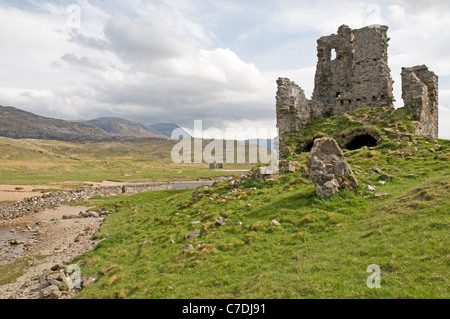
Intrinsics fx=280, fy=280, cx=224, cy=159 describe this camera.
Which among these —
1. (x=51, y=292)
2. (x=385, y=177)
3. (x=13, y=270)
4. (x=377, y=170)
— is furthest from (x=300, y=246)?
(x=13, y=270)

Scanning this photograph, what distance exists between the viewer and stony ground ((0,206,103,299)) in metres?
18.0

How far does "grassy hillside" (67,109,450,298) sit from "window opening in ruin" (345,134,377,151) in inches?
321

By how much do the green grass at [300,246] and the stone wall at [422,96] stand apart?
9822mm

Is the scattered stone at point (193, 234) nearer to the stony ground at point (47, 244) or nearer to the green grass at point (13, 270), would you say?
the stony ground at point (47, 244)

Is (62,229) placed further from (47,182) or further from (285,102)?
(47,182)

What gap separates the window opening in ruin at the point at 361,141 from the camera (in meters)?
32.0

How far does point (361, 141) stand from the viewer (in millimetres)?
33031

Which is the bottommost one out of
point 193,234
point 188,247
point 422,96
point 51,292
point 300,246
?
point 51,292

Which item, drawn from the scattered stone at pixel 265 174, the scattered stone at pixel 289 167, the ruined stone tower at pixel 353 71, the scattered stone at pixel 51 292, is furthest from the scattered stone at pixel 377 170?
the ruined stone tower at pixel 353 71

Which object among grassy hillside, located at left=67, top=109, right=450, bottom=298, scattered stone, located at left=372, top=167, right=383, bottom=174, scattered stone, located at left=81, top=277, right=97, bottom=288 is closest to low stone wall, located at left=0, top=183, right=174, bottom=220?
grassy hillside, located at left=67, top=109, right=450, bottom=298

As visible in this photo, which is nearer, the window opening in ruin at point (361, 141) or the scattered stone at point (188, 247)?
the scattered stone at point (188, 247)

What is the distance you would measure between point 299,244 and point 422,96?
2715cm

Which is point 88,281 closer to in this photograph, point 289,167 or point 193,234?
point 193,234

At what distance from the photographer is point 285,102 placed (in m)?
32.7
